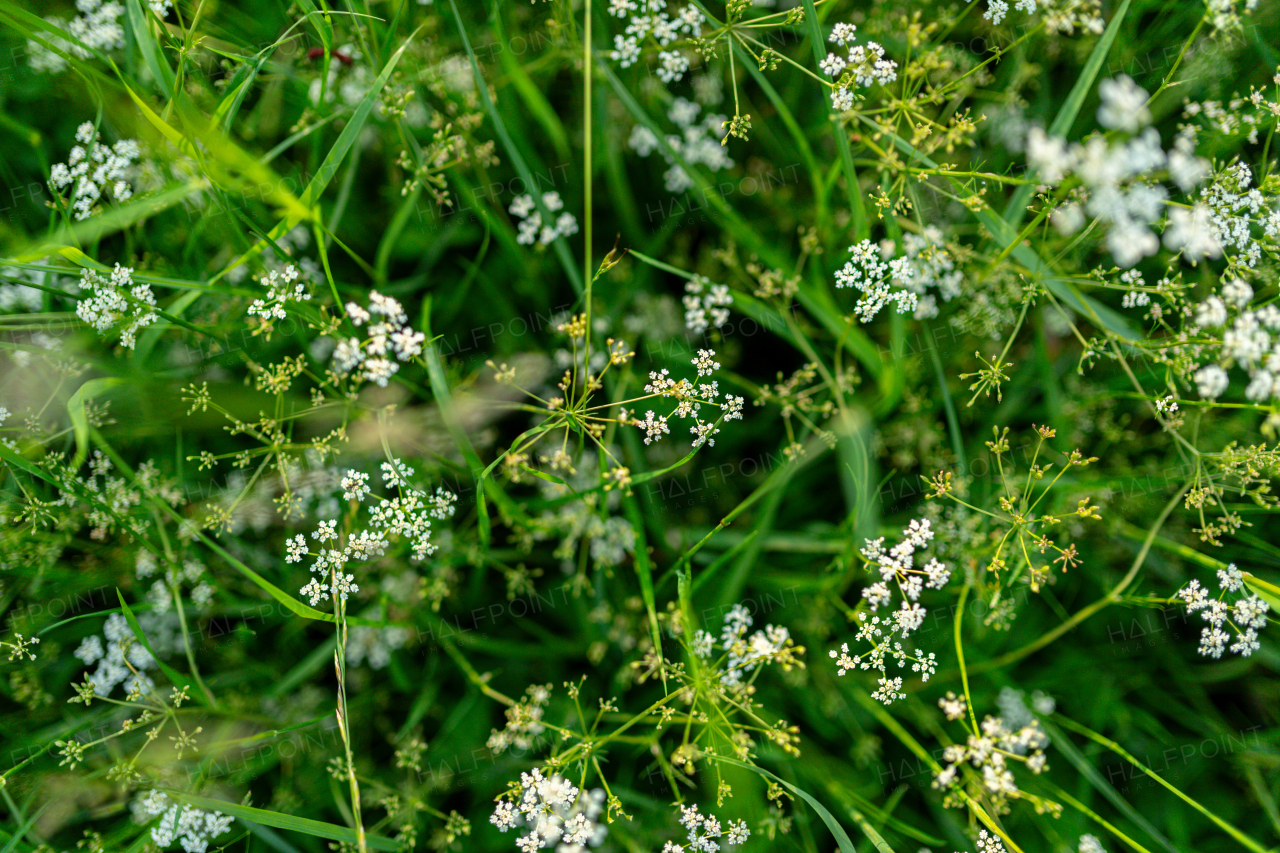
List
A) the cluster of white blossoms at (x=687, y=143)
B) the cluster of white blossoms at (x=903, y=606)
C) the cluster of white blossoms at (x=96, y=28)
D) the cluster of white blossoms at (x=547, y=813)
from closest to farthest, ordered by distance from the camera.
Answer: the cluster of white blossoms at (x=547, y=813), the cluster of white blossoms at (x=903, y=606), the cluster of white blossoms at (x=96, y=28), the cluster of white blossoms at (x=687, y=143)

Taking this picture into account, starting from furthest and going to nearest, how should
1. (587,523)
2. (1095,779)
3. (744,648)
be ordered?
(587,523), (1095,779), (744,648)

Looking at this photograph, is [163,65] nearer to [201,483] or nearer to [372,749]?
[201,483]

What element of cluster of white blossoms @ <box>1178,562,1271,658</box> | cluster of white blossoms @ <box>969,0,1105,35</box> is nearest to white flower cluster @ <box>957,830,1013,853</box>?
cluster of white blossoms @ <box>1178,562,1271,658</box>

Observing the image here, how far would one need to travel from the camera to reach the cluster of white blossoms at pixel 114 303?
2.59m

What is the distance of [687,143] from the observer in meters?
3.53

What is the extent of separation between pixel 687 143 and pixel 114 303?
2642 millimetres

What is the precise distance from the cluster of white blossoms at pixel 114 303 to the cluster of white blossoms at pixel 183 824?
5.97 feet

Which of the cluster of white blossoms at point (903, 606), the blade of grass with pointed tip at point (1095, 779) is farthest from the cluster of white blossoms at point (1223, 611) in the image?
the cluster of white blossoms at point (903, 606)

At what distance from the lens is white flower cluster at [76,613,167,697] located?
3.02 metres

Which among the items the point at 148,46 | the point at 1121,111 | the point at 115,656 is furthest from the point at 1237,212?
the point at 115,656

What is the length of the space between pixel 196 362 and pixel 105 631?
52.9 inches

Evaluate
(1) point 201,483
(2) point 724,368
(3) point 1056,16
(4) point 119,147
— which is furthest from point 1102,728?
(4) point 119,147

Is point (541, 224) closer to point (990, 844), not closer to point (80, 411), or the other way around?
point (80, 411)

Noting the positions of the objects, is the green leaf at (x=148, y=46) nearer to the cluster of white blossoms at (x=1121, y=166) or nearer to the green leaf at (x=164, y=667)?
the green leaf at (x=164, y=667)
